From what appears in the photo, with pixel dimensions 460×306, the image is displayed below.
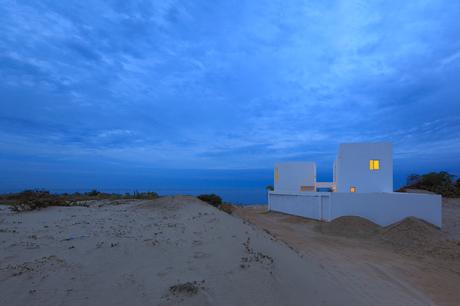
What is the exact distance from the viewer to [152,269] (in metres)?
4.07

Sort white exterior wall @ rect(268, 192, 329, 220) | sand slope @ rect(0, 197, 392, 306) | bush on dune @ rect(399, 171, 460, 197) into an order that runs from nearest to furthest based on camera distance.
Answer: sand slope @ rect(0, 197, 392, 306) → white exterior wall @ rect(268, 192, 329, 220) → bush on dune @ rect(399, 171, 460, 197)

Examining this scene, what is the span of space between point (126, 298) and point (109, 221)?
14.2ft

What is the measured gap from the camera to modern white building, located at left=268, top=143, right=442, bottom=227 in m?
14.6

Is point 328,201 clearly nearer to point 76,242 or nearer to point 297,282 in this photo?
point 297,282

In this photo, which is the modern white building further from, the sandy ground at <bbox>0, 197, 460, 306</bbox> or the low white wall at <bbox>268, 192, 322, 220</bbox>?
the sandy ground at <bbox>0, 197, 460, 306</bbox>

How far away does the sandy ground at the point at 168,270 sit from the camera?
11.1ft

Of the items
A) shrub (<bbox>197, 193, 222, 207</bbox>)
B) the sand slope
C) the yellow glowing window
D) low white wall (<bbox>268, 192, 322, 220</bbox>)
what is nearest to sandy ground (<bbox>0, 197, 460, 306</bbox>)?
the sand slope

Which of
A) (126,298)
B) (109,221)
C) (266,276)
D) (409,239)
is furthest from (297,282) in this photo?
(409,239)

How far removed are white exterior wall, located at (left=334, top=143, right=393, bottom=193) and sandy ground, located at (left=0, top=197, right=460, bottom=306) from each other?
11.5 metres

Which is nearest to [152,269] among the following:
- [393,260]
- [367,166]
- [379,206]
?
[393,260]

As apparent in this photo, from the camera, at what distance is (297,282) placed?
4.41 metres

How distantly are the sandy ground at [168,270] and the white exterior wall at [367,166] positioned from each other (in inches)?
451

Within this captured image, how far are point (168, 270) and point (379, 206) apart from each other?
14.0 metres

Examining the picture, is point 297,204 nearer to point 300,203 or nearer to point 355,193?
point 300,203
